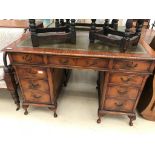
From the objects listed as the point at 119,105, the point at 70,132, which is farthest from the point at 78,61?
the point at 70,132

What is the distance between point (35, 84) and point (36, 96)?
0.52ft

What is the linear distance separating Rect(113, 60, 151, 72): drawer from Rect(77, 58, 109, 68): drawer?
77 millimetres

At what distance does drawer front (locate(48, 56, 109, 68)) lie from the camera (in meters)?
1.17

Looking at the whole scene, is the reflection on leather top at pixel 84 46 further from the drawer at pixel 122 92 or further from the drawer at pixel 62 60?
the drawer at pixel 122 92

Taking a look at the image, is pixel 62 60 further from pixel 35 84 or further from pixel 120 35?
pixel 120 35

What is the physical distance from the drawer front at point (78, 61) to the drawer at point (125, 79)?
0.14 m

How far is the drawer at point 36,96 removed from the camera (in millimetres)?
1472

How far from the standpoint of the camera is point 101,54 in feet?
3.65

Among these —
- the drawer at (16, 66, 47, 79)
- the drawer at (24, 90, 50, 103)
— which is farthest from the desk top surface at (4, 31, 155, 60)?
the drawer at (24, 90, 50, 103)

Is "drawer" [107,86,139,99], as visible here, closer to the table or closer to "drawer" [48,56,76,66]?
"drawer" [48,56,76,66]

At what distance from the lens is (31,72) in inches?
51.8

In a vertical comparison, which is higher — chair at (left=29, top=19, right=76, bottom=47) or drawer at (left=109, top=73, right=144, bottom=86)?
chair at (left=29, top=19, right=76, bottom=47)
